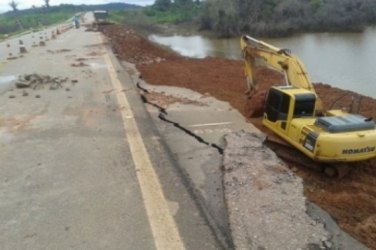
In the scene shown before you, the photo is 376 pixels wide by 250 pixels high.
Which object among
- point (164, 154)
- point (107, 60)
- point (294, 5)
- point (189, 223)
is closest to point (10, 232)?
point (189, 223)

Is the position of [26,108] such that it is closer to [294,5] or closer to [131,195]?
[131,195]

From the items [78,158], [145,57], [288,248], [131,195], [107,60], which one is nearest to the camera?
[288,248]

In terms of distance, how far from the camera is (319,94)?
51.7 ft

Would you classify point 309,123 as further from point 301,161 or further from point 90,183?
Answer: point 90,183

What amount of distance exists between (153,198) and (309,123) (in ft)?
12.8

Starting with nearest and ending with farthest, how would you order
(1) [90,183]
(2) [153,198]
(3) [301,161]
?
1. (2) [153,198]
2. (1) [90,183]
3. (3) [301,161]

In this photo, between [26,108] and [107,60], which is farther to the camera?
[107,60]

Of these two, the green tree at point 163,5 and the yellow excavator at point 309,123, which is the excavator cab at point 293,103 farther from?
the green tree at point 163,5

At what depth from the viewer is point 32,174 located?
616 cm

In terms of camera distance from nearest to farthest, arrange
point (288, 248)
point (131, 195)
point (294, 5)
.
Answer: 1. point (288, 248)
2. point (131, 195)
3. point (294, 5)

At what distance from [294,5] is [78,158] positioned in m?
55.5

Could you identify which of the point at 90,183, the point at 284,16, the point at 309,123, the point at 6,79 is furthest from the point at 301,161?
the point at 284,16

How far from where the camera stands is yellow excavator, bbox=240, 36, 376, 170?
715cm

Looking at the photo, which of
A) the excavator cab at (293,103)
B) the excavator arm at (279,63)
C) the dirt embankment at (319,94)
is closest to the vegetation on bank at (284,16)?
the dirt embankment at (319,94)
